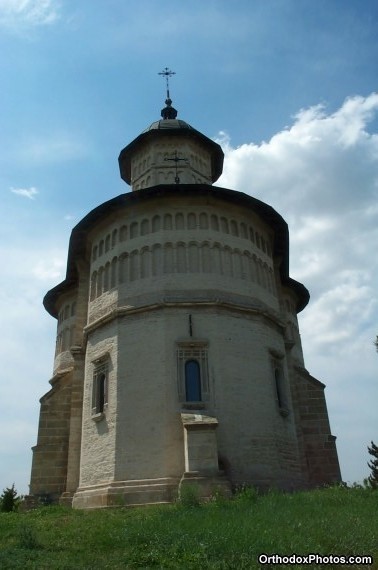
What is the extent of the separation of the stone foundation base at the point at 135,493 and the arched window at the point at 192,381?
92.6 inches

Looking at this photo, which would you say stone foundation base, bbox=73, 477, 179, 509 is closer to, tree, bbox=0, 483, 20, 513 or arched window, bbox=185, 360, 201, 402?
arched window, bbox=185, 360, 201, 402

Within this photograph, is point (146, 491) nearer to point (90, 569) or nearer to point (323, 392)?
point (90, 569)

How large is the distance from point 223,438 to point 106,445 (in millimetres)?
3400

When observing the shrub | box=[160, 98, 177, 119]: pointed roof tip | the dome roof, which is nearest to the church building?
the shrub

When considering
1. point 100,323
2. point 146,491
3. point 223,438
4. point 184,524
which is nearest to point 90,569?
point 184,524

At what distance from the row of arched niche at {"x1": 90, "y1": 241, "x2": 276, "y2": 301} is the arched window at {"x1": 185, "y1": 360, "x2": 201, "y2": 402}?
3.07m

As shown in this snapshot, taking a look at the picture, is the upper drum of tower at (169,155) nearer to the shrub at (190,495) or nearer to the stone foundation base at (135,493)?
the stone foundation base at (135,493)

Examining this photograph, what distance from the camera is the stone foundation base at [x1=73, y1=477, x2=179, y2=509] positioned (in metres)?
12.8

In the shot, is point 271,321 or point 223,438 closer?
point 223,438

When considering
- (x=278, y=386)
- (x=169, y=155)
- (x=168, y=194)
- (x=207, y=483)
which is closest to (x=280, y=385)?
(x=278, y=386)

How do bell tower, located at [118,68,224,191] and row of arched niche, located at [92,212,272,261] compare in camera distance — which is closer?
row of arched niche, located at [92,212,272,261]

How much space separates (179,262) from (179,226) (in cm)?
139

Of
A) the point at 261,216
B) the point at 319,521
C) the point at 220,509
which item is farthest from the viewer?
the point at 261,216

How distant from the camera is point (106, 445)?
14.4 meters
